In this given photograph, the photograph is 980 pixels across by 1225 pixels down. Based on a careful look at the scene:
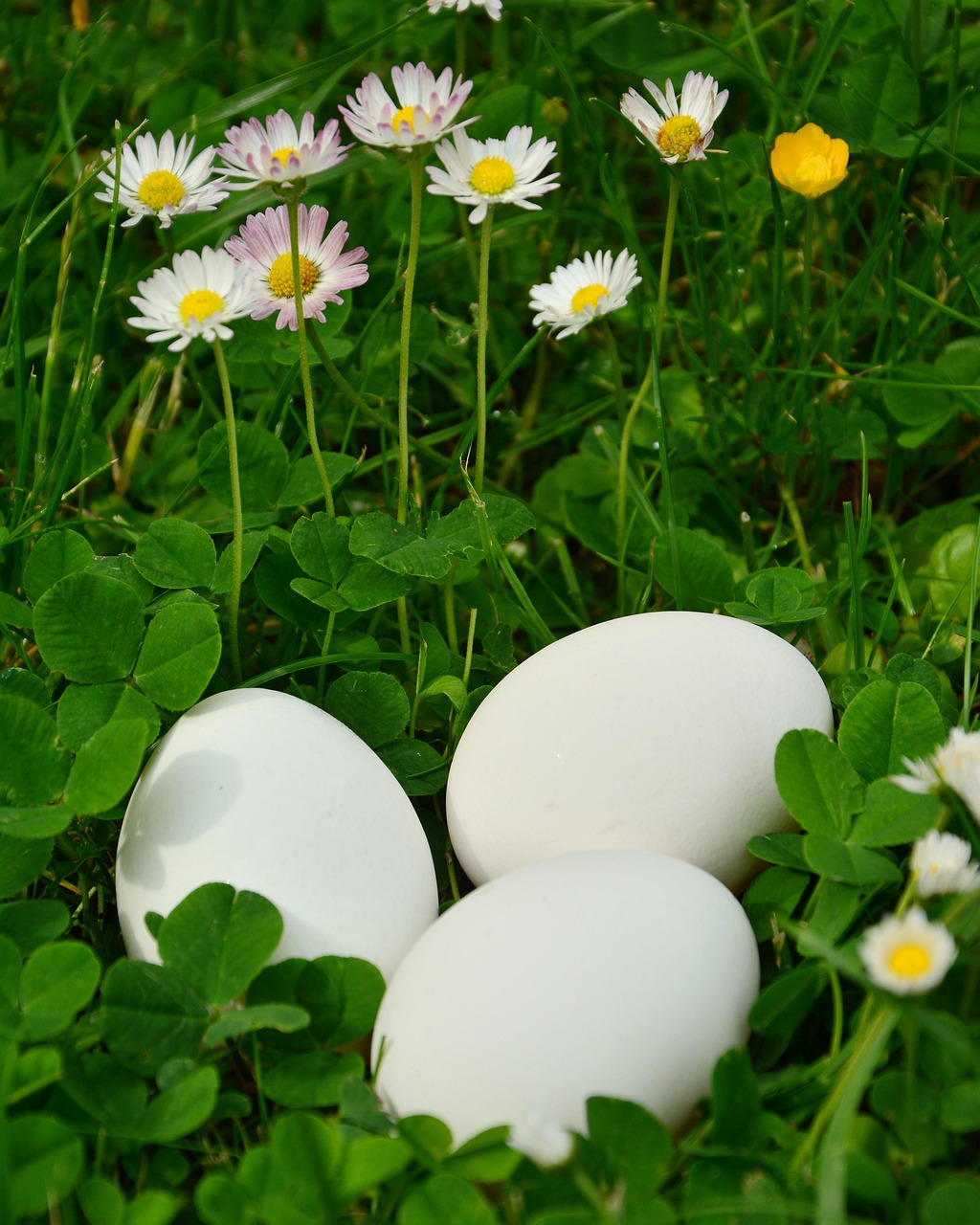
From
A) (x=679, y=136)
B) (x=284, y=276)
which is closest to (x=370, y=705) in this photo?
(x=284, y=276)

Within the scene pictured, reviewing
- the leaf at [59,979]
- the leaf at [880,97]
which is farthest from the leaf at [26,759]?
the leaf at [880,97]

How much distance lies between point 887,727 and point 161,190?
851 millimetres

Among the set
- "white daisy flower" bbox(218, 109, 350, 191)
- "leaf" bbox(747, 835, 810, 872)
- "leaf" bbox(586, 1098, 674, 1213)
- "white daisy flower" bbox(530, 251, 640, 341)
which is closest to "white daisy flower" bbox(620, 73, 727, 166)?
"white daisy flower" bbox(530, 251, 640, 341)

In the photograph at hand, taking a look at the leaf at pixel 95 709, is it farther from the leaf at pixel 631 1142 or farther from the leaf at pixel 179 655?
the leaf at pixel 631 1142

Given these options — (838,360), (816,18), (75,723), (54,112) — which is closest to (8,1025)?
(75,723)

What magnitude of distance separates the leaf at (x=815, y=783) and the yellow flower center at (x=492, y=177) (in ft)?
1.85

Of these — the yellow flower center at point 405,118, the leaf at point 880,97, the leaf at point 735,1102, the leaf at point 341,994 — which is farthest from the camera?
the leaf at point 880,97

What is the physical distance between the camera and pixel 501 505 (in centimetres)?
125

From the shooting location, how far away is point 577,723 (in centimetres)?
104

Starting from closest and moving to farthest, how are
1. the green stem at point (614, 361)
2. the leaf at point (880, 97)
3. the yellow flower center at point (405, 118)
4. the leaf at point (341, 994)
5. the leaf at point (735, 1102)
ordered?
the leaf at point (735, 1102)
the leaf at point (341, 994)
the yellow flower center at point (405, 118)
the green stem at point (614, 361)
the leaf at point (880, 97)

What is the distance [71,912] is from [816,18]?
1.55 meters

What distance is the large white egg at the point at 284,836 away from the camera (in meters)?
0.95

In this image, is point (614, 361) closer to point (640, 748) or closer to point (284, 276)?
point (284, 276)

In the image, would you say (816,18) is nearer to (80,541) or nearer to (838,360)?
(838,360)
